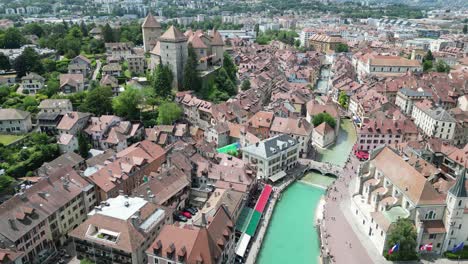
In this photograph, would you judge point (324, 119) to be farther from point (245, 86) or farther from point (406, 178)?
point (406, 178)

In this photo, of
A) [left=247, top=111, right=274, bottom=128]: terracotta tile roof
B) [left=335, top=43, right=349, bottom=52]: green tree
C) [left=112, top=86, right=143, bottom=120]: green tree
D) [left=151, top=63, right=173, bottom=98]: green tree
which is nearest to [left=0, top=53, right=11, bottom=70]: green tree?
[left=112, top=86, right=143, bottom=120]: green tree

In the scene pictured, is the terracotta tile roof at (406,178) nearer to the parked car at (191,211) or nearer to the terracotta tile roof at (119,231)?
the parked car at (191,211)

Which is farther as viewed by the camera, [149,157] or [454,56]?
[454,56]

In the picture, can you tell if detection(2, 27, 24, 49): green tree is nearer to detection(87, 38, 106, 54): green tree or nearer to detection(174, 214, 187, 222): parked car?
detection(87, 38, 106, 54): green tree

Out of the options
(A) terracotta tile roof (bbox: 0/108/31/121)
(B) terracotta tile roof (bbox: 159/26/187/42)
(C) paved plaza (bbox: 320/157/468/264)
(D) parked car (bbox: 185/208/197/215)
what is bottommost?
(C) paved plaza (bbox: 320/157/468/264)

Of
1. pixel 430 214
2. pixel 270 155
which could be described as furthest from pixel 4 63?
pixel 430 214

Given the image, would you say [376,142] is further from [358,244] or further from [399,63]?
[399,63]

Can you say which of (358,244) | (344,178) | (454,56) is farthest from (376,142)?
(454,56)
